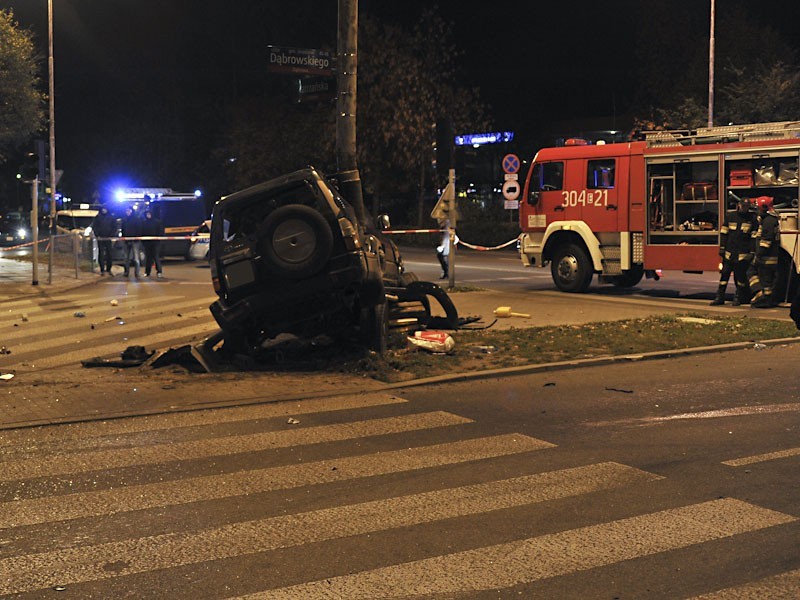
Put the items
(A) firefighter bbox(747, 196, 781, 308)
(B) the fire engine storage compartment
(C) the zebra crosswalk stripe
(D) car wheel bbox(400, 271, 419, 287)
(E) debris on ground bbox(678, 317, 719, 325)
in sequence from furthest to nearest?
(B) the fire engine storage compartment → (A) firefighter bbox(747, 196, 781, 308) → (E) debris on ground bbox(678, 317, 719, 325) → (D) car wheel bbox(400, 271, 419, 287) → (C) the zebra crosswalk stripe

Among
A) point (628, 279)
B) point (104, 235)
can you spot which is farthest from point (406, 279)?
point (104, 235)

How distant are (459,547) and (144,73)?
6621 cm

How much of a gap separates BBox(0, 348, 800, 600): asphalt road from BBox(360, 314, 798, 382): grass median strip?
141 cm

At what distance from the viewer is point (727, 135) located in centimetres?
1827

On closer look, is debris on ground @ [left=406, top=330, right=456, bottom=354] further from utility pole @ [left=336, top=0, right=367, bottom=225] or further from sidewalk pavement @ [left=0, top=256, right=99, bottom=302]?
sidewalk pavement @ [left=0, top=256, right=99, bottom=302]

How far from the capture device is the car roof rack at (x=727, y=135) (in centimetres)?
1752

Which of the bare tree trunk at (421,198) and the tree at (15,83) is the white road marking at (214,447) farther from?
the bare tree trunk at (421,198)

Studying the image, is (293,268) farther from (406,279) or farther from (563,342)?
(563,342)

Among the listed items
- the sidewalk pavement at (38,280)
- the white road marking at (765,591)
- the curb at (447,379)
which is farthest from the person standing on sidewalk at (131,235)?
the white road marking at (765,591)

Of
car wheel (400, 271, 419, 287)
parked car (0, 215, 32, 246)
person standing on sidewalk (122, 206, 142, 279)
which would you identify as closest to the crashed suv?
car wheel (400, 271, 419, 287)

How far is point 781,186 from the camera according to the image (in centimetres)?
1755

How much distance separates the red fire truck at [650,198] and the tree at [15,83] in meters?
16.3

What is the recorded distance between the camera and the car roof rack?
1752 centimetres

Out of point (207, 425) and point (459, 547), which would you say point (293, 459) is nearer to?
point (207, 425)
